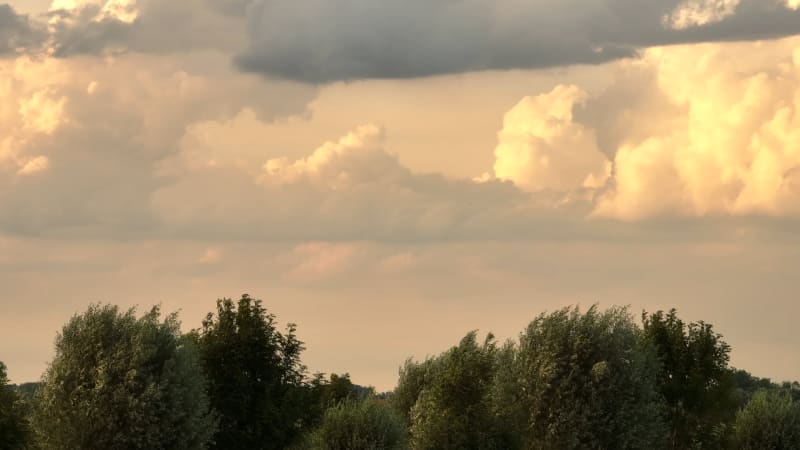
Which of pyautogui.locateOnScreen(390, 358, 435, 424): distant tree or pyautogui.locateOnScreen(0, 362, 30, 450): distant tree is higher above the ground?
pyautogui.locateOnScreen(390, 358, 435, 424): distant tree

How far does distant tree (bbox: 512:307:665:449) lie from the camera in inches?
4119

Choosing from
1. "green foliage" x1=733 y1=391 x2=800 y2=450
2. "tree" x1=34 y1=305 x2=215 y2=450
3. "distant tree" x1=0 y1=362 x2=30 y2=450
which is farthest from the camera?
"green foliage" x1=733 y1=391 x2=800 y2=450

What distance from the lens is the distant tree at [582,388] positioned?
10462 centimetres

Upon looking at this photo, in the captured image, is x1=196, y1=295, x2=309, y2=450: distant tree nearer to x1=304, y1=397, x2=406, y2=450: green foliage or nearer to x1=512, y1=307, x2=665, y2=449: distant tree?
x1=304, y1=397, x2=406, y2=450: green foliage

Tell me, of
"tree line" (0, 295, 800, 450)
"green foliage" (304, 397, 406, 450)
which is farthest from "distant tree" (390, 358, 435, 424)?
"green foliage" (304, 397, 406, 450)

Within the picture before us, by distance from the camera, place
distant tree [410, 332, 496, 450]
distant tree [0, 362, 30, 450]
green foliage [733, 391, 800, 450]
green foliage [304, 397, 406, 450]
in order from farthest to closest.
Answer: green foliage [733, 391, 800, 450] → distant tree [410, 332, 496, 450] → distant tree [0, 362, 30, 450] → green foliage [304, 397, 406, 450]

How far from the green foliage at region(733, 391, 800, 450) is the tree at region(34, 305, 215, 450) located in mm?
51688

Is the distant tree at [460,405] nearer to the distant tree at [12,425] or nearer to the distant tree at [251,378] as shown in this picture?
the distant tree at [251,378]

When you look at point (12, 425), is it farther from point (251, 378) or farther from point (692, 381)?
point (692, 381)

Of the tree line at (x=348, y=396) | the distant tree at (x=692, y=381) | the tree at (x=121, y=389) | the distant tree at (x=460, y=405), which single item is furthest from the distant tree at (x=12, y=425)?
the distant tree at (x=692, y=381)

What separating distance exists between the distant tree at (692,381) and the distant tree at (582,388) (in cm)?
786

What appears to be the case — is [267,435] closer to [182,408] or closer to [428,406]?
[182,408]

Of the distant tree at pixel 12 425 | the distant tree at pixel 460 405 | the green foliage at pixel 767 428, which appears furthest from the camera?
the green foliage at pixel 767 428

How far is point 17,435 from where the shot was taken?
104 metres
